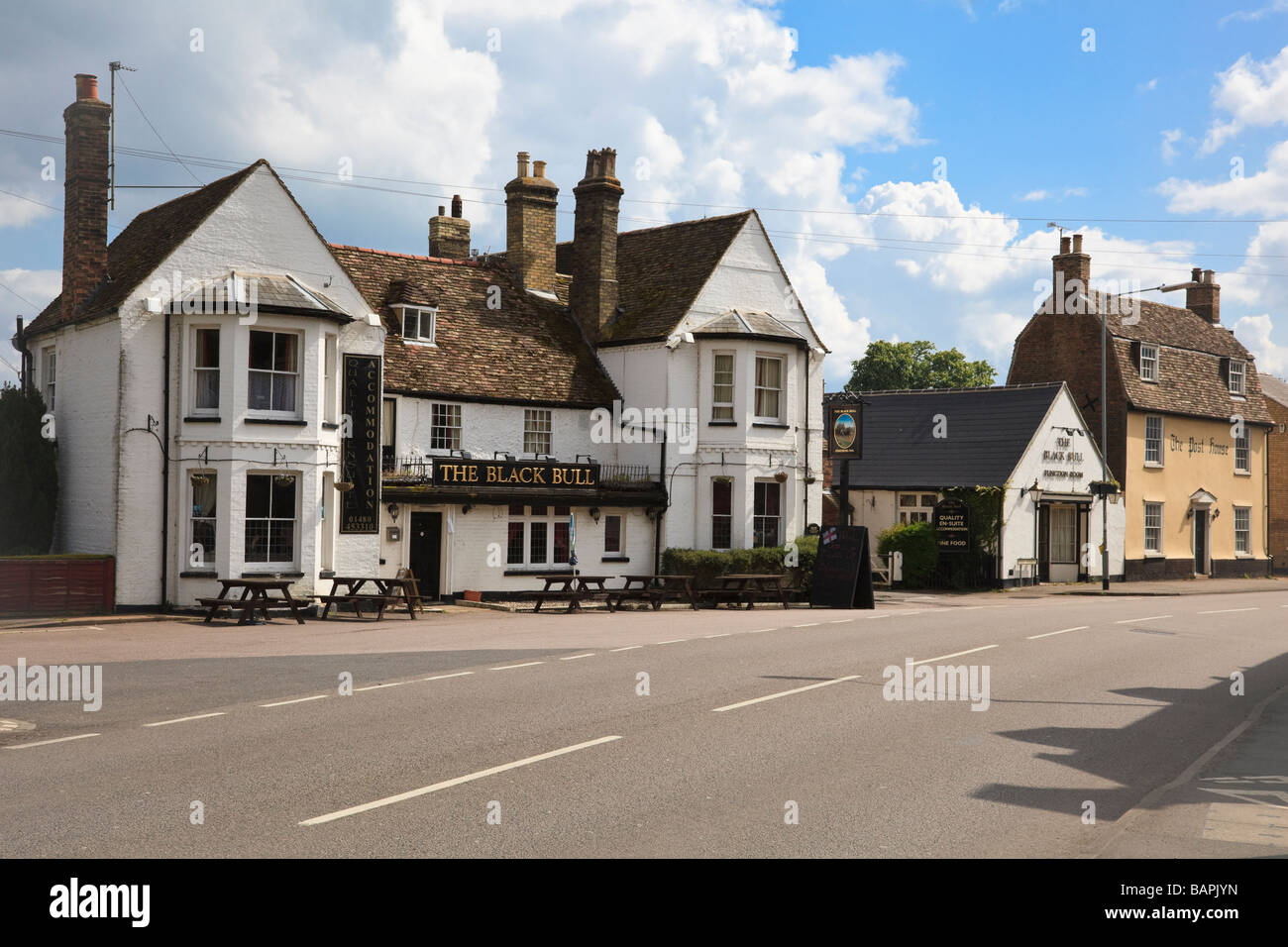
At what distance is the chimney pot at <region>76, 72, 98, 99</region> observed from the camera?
28172 millimetres

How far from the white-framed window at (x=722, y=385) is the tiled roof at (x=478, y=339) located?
3.06 meters

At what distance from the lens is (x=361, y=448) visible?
95.9ft

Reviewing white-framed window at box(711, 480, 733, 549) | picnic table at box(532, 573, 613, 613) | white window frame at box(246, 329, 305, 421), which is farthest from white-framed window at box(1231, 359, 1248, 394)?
white window frame at box(246, 329, 305, 421)

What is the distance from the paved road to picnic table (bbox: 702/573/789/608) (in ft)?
36.8

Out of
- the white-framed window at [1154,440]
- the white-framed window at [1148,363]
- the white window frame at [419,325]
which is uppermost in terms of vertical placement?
the white-framed window at [1148,363]

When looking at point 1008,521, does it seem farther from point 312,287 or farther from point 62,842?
point 62,842

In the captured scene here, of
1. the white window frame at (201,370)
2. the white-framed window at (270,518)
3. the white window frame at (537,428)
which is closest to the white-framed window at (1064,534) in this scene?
the white window frame at (537,428)

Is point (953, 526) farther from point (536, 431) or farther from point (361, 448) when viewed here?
point (361, 448)

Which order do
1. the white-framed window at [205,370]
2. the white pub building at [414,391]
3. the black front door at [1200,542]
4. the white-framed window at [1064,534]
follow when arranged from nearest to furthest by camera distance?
the white pub building at [414,391], the white-framed window at [205,370], the white-framed window at [1064,534], the black front door at [1200,542]

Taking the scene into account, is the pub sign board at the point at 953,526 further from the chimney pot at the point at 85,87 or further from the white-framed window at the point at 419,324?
the chimney pot at the point at 85,87

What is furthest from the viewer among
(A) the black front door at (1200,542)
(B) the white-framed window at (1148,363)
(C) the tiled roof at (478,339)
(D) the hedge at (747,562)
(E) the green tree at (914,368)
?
(E) the green tree at (914,368)

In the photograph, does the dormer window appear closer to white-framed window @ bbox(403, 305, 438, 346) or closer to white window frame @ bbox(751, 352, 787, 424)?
white window frame @ bbox(751, 352, 787, 424)

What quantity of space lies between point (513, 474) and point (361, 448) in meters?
4.28

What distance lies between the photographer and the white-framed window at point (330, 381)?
28.7 m
